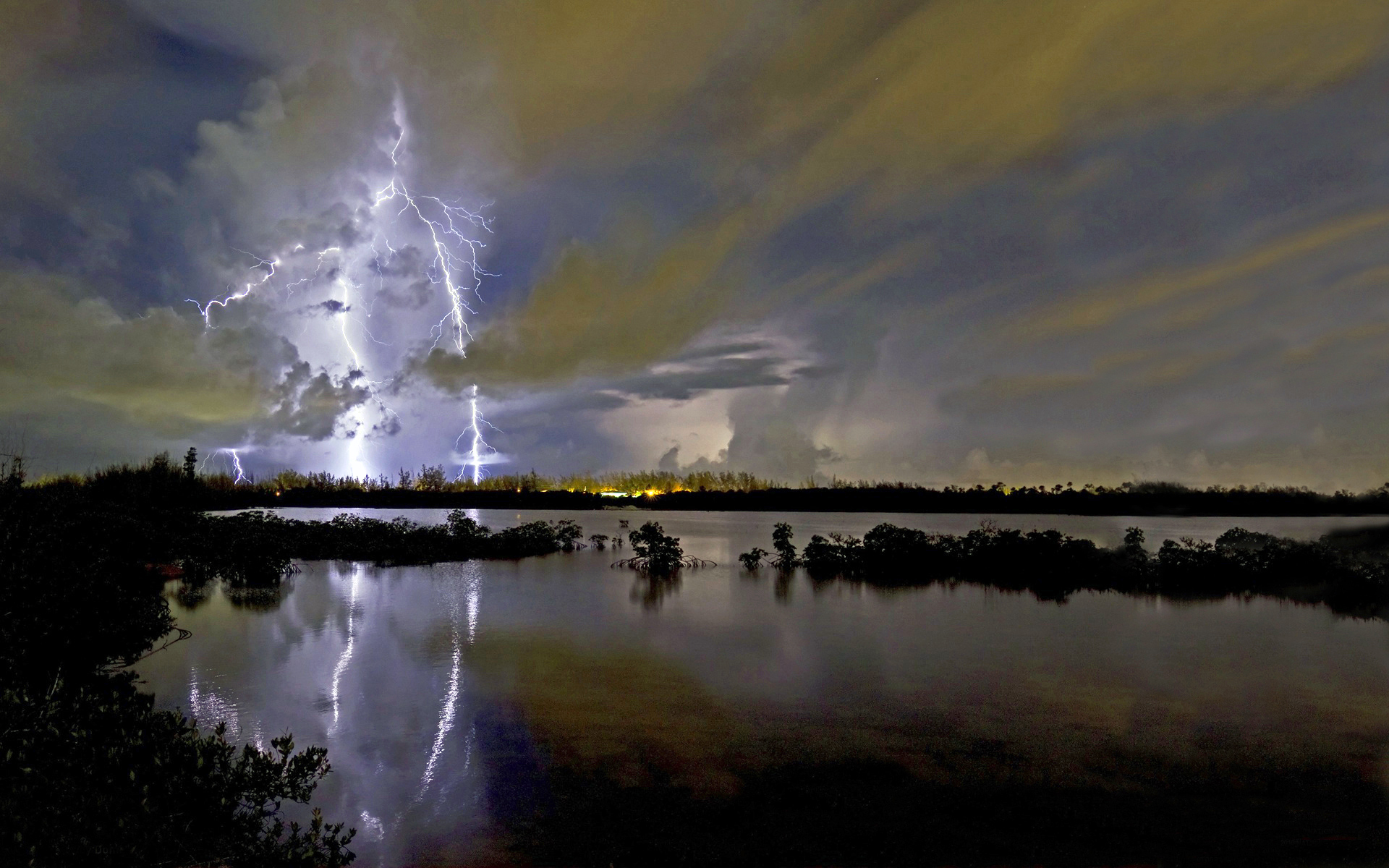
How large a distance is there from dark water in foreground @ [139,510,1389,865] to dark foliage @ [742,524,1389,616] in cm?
350

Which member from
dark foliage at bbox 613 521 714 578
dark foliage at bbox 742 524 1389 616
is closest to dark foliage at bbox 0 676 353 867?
dark foliage at bbox 742 524 1389 616

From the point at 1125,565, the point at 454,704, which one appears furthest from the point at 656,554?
the point at 454,704

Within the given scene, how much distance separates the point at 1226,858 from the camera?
299 inches

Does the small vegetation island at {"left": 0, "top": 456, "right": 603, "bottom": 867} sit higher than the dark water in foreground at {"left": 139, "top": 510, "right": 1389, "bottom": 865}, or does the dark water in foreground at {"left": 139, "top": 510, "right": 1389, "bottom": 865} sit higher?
the small vegetation island at {"left": 0, "top": 456, "right": 603, "bottom": 867}

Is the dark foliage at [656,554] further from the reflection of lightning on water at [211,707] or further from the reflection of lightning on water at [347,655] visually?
the reflection of lightning on water at [211,707]

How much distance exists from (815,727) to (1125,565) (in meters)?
22.4

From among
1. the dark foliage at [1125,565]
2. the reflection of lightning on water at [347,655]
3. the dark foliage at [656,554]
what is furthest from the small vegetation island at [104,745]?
the dark foliage at [1125,565]

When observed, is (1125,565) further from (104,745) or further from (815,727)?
(104,745)

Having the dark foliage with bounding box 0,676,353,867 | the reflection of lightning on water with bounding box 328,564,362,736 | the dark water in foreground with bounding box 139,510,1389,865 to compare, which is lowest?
the dark water in foreground with bounding box 139,510,1389,865

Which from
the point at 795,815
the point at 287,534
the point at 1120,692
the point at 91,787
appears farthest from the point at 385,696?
the point at 287,534

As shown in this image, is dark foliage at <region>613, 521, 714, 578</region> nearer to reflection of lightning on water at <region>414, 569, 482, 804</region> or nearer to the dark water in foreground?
the dark water in foreground

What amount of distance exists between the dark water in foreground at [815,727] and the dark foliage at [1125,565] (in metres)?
3.50

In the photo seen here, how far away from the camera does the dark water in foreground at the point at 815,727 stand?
7961 millimetres

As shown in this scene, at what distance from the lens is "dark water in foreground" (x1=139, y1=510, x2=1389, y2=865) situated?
7.96 metres
